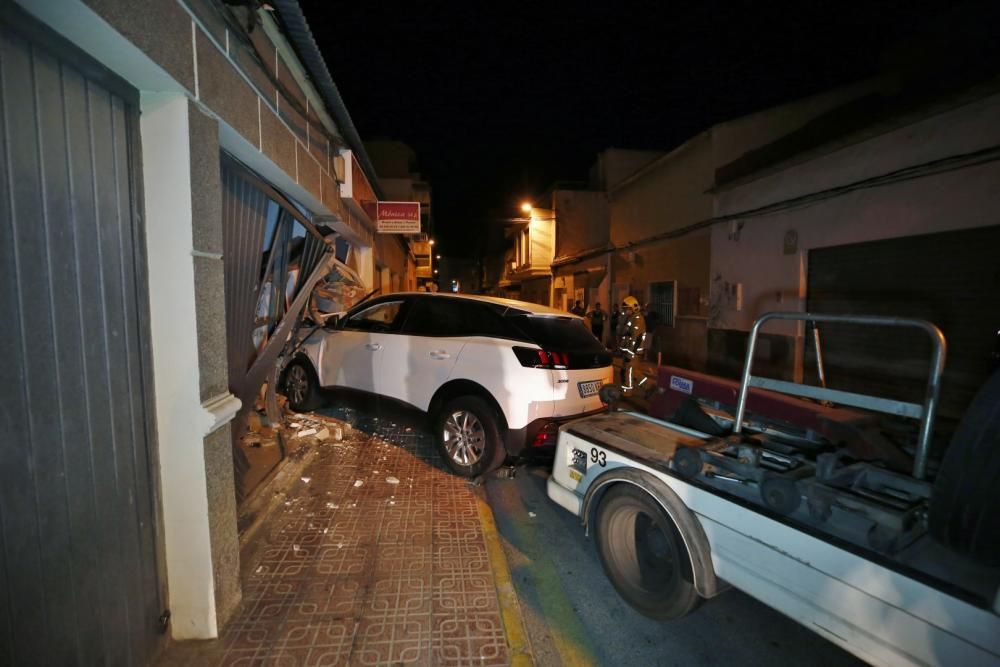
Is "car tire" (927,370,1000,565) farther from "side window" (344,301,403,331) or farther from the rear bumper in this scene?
"side window" (344,301,403,331)

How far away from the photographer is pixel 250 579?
9.24 feet

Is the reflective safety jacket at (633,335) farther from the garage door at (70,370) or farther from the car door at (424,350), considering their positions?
the garage door at (70,370)

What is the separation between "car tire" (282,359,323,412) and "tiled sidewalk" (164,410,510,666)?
191 cm

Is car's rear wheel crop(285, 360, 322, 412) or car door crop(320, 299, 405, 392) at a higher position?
car door crop(320, 299, 405, 392)

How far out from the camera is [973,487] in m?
1.61

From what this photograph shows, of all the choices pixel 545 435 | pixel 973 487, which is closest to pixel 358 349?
pixel 545 435

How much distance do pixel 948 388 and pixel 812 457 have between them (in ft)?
16.6

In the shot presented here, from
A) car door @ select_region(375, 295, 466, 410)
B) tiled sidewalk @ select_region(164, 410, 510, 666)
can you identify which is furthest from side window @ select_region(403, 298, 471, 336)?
tiled sidewalk @ select_region(164, 410, 510, 666)

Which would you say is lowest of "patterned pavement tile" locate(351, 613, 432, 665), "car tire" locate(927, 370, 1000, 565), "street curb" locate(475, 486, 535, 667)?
"street curb" locate(475, 486, 535, 667)

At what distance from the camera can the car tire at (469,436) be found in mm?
4188

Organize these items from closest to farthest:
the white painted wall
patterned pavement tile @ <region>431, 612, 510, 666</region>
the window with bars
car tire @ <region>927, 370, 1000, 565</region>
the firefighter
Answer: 1. car tire @ <region>927, 370, 1000, 565</region>
2. the white painted wall
3. patterned pavement tile @ <region>431, 612, 510, 666</region>
4. the firefighter
5. the window with bars

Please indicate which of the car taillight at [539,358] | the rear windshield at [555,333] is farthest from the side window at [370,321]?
the car taillight at [539,358]

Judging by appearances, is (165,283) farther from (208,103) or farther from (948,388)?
(948,388)

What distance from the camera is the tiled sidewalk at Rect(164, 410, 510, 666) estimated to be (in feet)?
7.47
